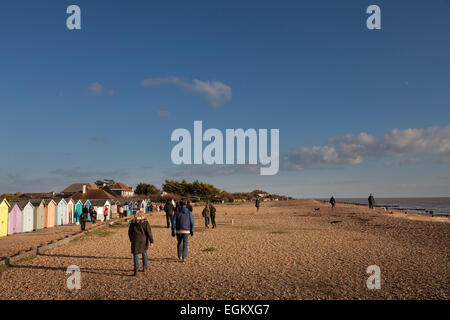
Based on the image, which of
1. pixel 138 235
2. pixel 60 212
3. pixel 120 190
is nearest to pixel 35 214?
pixel 60 212

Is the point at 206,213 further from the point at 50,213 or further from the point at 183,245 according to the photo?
the point at 50,213

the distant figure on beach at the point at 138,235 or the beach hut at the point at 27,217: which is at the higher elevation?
the distant figure on beach at the point at 138,235

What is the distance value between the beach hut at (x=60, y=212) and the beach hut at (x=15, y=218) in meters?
6.16

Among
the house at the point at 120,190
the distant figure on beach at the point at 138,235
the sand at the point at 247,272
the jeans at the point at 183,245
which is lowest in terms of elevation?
the house at the point at 120,190

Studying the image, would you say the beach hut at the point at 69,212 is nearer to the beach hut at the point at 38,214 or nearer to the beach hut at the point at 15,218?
the beach hut at the point at 38,214

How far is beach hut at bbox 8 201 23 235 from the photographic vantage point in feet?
73.6

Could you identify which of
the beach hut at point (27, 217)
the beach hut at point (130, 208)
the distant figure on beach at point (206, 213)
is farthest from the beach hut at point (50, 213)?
the beach hut at point (130, 208)

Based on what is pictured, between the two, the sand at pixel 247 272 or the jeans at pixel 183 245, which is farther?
the jeans at pixel 183 245

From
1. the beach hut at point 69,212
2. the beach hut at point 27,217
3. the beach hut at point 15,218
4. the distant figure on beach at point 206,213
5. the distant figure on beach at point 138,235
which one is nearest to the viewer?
the distant figure on beach at point 138,235

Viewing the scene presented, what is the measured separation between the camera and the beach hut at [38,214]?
26.1 metres

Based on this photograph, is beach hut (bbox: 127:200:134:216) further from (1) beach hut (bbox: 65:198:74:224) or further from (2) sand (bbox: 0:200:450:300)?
(2) sand (bbox: 0:200:450:300)

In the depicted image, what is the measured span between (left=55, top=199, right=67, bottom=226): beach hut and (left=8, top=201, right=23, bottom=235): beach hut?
6.16 meters
